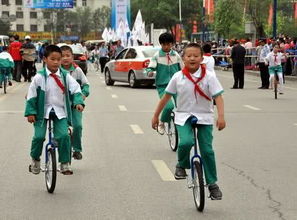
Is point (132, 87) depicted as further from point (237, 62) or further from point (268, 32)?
point (268, 32)

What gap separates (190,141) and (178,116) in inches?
11.3

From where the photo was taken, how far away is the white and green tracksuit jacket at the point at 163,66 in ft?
35.1

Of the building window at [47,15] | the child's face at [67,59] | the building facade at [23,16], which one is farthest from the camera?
the building facade at [23,16]

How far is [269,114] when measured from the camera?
1584cm

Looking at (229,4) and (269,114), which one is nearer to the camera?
(269,114)

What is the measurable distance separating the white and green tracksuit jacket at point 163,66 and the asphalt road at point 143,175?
989 mm

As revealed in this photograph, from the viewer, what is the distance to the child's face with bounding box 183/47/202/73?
21.4 ft

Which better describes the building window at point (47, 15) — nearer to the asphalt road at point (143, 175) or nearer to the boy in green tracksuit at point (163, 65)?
the asphalt road at point (143, 175)

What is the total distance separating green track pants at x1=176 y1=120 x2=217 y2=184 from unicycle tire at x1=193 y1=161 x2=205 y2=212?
0.13 m

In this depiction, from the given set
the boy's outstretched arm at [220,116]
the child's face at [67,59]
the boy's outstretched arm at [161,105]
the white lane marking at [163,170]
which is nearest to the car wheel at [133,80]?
the white lane marking at [163,170]

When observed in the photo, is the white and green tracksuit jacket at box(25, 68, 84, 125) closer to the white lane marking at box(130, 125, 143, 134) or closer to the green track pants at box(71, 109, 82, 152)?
the green track pants at box(71, 109, 82, 152)

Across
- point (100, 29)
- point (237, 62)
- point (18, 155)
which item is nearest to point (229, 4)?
point (237, 62)

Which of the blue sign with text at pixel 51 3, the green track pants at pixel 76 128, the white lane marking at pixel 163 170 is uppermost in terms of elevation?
the blue sign with text at pixel 51 3

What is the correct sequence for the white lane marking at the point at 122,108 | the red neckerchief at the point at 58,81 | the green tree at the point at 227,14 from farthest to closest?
the green tree at the point at 227,14 → the white lane marking at the point at 122,108 → the red neckerchief at the point at 58,81
